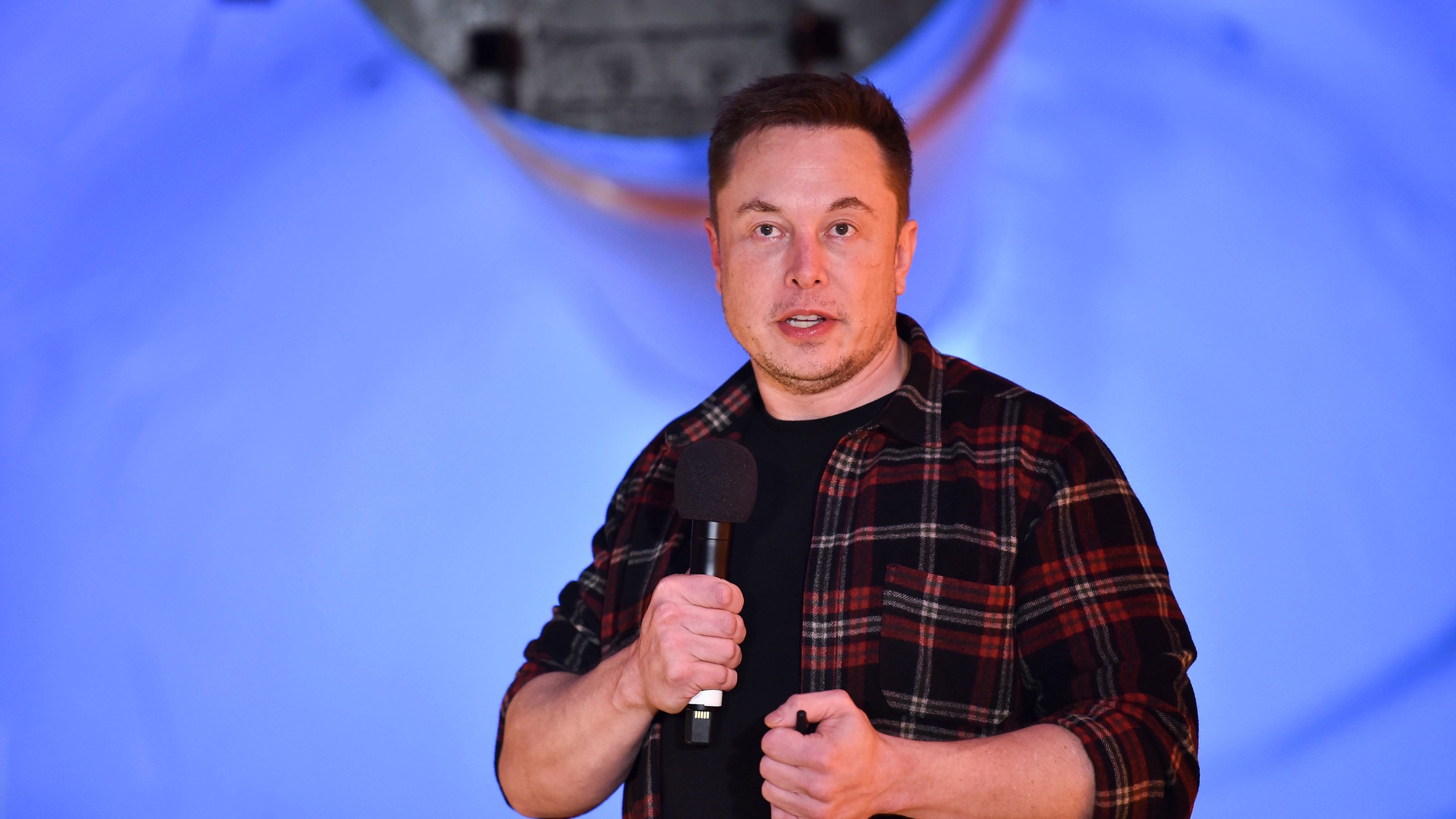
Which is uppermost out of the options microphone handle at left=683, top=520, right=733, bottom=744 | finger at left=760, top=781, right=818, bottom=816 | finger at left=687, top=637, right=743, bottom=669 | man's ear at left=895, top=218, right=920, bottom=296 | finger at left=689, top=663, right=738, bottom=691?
man's ear at left=895, top=218, right=920, bottom=296

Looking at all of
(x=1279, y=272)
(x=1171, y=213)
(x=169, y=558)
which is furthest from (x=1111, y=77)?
(x=169, y=558)

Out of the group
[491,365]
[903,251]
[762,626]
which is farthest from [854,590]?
[491,365]

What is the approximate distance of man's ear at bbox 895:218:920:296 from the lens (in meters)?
1.74

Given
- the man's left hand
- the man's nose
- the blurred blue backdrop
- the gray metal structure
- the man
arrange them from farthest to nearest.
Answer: the gray metal structure
the blurred blue backdrop
the man's nose
the man
the man's left hand

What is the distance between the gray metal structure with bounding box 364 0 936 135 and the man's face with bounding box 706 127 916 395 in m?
1.50

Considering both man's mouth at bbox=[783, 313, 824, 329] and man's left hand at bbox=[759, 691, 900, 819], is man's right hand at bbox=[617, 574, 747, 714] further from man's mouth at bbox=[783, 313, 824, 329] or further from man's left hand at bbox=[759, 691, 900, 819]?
man's mouth at bbox=[783, 313, 824, 329]

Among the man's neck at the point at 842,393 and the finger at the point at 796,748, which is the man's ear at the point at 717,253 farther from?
the finger at the point at 796,748

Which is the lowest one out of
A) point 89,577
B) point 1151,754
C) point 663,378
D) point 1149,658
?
point 1151,754

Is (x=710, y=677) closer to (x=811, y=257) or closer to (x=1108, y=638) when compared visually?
(x=1108, y=638)

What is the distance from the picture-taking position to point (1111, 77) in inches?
90.7

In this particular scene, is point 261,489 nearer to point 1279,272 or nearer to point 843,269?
point 843,269

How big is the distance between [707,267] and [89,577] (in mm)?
1488

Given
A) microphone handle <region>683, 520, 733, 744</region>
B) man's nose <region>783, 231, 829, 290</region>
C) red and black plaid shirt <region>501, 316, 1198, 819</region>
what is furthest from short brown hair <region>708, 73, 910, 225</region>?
microphone handle <region>683, 520, 733, 744</region>

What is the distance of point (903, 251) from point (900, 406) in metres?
0.28
